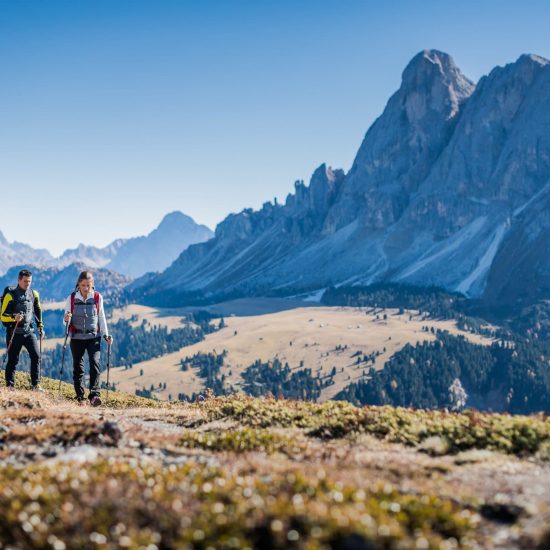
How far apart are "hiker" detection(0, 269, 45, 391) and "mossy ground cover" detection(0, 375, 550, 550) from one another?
26.3 feet

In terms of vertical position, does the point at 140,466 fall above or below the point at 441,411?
above

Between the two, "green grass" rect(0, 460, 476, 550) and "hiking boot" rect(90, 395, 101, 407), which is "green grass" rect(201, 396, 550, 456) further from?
"hiking boot" rect(90, 395, 101, 407)

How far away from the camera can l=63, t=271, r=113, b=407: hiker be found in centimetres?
1933

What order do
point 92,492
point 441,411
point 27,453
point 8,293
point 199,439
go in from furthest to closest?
point 8,293 → point 441,411 → point 199,439 → point 27,453 → point 92,492

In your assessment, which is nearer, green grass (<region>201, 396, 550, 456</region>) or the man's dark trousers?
green grass (<region>201, 396, 550, 456</region>)

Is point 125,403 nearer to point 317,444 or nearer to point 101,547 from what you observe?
point 317,444

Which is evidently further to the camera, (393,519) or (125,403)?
(125,403)

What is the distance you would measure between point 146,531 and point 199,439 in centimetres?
575

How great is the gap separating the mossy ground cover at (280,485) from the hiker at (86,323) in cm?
564

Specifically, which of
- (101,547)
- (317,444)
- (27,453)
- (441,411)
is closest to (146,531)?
(101,547)

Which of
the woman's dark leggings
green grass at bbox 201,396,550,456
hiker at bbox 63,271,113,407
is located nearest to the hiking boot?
hiker at bbox 63,271,113,407

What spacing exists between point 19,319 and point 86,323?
353cm

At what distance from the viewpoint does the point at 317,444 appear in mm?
12391

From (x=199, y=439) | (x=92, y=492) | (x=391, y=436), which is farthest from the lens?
(x=391, y=436)
